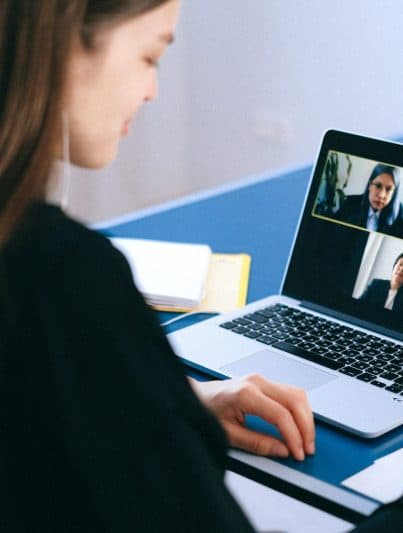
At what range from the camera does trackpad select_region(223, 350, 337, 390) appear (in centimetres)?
121

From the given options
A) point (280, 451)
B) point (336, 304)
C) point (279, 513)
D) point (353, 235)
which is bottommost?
point (279, 513)

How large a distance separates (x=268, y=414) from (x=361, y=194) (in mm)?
428

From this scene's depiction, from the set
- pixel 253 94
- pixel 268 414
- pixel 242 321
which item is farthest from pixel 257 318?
pixel 253 94

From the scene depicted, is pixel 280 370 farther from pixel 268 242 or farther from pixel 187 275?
pixel 268 242

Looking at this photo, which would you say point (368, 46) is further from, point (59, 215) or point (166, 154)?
point (59, 215)

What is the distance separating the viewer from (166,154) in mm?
3939

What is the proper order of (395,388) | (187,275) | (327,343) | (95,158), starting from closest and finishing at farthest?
(95,158) → (395,388) → (327,343) → (187,275)

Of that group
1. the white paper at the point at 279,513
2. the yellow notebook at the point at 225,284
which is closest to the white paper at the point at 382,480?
the yellow notebook at the point at 225,284

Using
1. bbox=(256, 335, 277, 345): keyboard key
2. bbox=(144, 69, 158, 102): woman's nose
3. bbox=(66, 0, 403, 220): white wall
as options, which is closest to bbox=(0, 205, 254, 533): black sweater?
bbox=(144, 69, 158, 102): woman's nose

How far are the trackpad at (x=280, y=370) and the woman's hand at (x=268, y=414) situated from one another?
0.11 metres

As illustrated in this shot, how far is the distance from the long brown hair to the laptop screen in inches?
26.8

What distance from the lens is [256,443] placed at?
3.49 ft

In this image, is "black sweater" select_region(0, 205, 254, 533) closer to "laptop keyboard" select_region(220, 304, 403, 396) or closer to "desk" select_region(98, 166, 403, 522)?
"desk" select_region(98, 166, 403, 522)

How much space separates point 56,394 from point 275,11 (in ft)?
10.2
